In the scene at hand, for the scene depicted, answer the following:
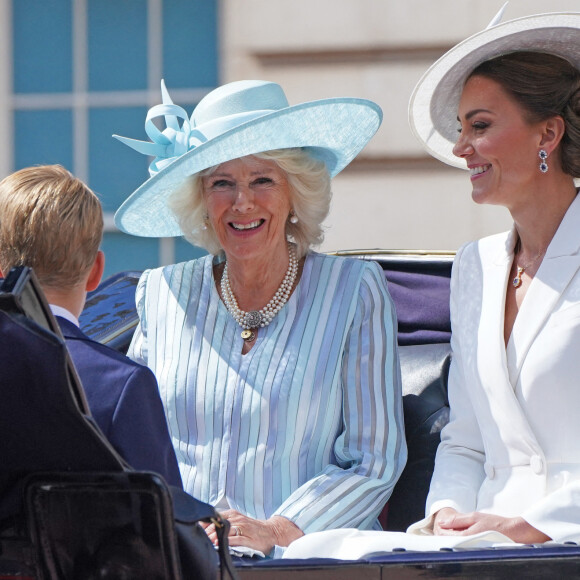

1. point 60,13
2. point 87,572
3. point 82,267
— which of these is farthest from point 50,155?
point 87,572

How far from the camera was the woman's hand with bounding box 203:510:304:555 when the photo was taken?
250 centimetres

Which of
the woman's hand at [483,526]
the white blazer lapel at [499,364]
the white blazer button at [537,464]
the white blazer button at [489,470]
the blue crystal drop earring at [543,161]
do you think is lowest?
the woman's hand at [483,526]

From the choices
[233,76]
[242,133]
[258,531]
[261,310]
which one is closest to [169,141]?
[242,133]

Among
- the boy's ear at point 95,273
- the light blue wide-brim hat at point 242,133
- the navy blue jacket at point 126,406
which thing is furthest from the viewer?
the light blue wide-brim hat at point 242,133

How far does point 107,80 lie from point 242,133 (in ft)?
10.1

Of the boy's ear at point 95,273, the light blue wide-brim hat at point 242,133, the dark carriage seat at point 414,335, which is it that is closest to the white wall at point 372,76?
the dark carriage seat at point 414,335

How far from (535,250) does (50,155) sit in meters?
3.60

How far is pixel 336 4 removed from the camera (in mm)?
5379

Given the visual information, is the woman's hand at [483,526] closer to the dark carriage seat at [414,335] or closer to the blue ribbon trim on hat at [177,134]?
the dark carriage seat at [414,335]

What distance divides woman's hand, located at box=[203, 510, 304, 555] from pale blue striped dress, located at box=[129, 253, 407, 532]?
44mm

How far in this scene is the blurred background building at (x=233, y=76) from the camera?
5.36 metres

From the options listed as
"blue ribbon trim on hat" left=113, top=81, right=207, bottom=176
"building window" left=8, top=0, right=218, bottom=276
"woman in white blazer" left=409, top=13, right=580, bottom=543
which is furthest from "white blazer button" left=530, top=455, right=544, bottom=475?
"building window" left=8, top=0, right=218, bottom=276

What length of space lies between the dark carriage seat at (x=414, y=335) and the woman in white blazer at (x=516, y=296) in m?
0.21

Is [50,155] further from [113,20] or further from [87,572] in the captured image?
[87,572]
